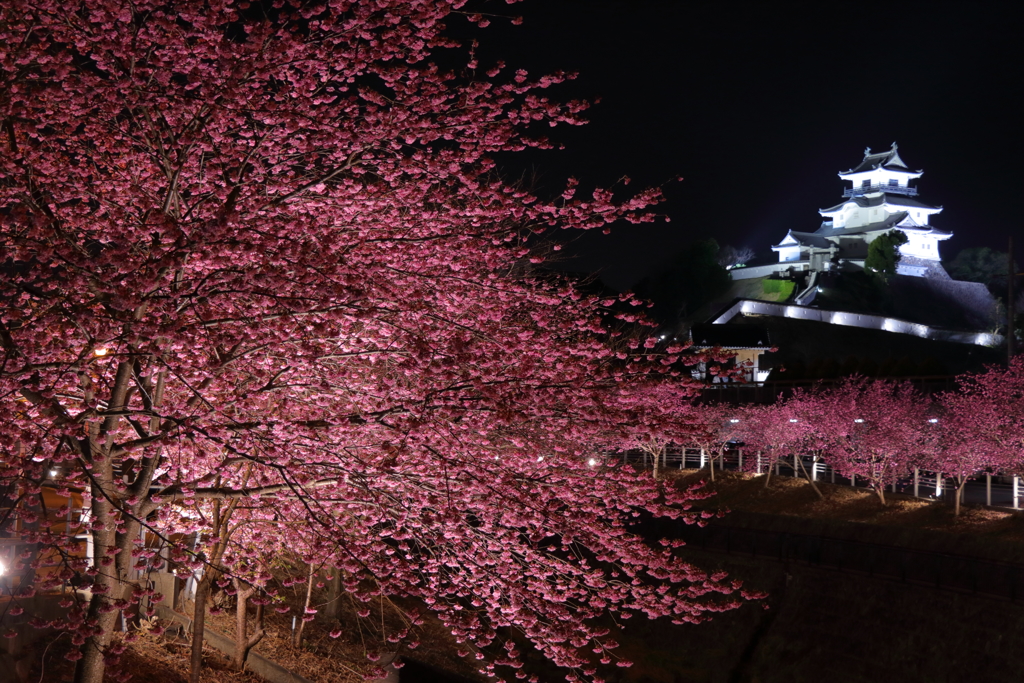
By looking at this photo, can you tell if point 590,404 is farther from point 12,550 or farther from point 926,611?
point 926,611

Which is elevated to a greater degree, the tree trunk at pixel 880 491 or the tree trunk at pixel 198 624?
the tree trunk at pixel 880 491

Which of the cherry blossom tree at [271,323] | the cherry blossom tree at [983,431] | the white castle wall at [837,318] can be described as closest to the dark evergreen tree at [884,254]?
the white castle wall at [837,318]

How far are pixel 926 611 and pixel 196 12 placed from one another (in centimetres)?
1728

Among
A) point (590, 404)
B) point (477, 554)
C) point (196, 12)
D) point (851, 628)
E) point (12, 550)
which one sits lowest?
point (851, 628)

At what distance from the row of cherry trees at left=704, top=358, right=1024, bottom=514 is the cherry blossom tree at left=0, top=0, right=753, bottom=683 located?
1584cm

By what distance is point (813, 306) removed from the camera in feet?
234

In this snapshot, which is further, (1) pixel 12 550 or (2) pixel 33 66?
(1) pixel 12 550

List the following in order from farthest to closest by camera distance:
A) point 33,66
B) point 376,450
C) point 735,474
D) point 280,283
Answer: point 735,474 → point 376,450 → point 33,66 → point 280,283

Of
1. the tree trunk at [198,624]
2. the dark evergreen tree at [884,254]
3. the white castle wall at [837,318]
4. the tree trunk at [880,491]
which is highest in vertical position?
the dark evergreen tree at [884,254]

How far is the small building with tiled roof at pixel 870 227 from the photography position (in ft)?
268

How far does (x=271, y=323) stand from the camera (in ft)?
22.2

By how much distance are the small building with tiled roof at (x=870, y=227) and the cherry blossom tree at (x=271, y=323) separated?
250ft

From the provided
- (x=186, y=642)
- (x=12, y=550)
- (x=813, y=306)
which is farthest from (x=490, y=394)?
(x=813, y=306)

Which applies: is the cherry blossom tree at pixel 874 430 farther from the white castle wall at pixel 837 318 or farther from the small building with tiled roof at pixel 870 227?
the small building with tiled roof at pixel 870 227
